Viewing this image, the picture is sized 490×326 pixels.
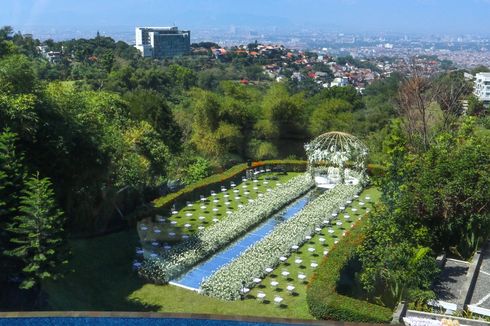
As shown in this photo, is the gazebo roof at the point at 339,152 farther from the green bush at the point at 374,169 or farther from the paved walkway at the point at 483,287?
the paved walkway at the point at 483,287

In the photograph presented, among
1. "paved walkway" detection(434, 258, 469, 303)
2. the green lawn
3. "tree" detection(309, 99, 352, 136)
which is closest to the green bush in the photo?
"tree" detection(309, 99, 352, 136)

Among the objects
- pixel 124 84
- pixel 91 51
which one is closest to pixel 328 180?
pixel 124 84

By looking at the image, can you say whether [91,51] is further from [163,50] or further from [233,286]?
[233,286]

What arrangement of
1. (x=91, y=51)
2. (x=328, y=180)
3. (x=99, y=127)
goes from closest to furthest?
(x=99, y=127) → (x=328, y=180) → (x=91, y=51)

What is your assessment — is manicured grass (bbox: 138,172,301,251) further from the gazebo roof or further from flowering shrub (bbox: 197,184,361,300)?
flowering shrub (bbox: 197,184,361,300)

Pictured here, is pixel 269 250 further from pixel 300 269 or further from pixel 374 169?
pixel 374 169

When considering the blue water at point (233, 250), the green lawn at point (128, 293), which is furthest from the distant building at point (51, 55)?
the green lawn at point (128, 293)
